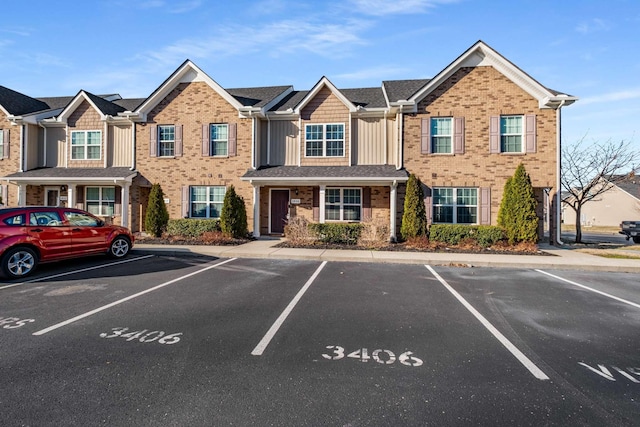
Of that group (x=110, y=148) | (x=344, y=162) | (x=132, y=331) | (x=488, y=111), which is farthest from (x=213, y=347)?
(x=110, y=148)

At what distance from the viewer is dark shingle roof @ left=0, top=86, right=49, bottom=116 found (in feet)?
56.7

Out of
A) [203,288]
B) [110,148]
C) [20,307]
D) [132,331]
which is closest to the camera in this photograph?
[132,331]

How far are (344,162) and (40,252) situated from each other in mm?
11748

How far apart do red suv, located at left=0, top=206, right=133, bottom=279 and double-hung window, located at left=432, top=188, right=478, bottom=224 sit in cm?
1265

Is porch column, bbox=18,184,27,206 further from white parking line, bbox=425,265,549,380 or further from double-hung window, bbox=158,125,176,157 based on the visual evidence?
white parking line, bbox=425,265,549,380

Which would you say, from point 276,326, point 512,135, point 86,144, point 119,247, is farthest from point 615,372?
point 86,144

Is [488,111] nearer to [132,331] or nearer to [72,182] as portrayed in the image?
[132,331]

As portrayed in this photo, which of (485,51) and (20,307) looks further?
(485,51)

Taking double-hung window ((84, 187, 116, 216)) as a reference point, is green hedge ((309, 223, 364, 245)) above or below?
below

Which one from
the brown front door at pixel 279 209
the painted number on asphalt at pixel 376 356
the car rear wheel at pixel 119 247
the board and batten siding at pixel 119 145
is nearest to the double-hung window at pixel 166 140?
the board and batten siding at pixel 119 145

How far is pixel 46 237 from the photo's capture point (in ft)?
26.0

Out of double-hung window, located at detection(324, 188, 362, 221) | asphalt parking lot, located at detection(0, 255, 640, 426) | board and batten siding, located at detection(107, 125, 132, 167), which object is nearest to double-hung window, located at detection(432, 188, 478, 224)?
double-hung window, located at detection(324, 188, 362, 221)

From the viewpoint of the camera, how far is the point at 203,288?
6680 mm

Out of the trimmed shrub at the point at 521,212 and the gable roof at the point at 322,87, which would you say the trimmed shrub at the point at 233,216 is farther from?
the trimmed shrub at the point at 521,212
